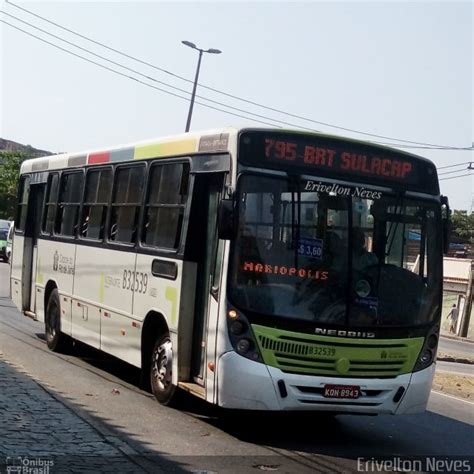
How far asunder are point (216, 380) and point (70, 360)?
5.47 meters

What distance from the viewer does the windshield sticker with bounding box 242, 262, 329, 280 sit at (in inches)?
342

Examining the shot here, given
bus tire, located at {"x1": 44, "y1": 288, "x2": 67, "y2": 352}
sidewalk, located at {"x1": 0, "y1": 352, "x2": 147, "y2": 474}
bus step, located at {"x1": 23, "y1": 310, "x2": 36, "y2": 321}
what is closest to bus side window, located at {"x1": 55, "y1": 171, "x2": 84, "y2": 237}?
bus tire, located at {"x1": 44, "y1": 288, "x2": 67, "y2": 352}

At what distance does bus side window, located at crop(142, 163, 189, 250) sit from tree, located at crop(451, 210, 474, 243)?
60901mm

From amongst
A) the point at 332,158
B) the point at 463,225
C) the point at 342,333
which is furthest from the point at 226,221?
the point at 463,225

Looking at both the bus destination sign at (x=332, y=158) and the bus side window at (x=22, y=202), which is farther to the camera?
the bus side window at (x=22, y=202)

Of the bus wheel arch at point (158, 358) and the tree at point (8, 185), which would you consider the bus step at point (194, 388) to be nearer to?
the bus wheel arch at point (158, 358)

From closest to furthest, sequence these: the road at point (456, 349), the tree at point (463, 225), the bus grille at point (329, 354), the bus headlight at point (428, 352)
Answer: the bus grille at point (329, 354), the bus headlight at point (428, 352), the road at point (456, 349), the tree at point (463, 225)

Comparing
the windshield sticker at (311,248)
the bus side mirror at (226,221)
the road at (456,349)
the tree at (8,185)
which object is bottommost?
the road at (456,349)

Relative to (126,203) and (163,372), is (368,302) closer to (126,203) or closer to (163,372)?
(163,372)

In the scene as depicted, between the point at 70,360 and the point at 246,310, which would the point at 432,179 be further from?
the point at 70,360

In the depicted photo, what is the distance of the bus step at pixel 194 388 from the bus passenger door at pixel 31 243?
23.0ft

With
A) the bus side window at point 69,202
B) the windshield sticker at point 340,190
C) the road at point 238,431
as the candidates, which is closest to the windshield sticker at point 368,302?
the windshield sticker at point 340,190

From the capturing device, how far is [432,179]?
966 cm

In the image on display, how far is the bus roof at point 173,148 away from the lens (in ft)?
30.1
